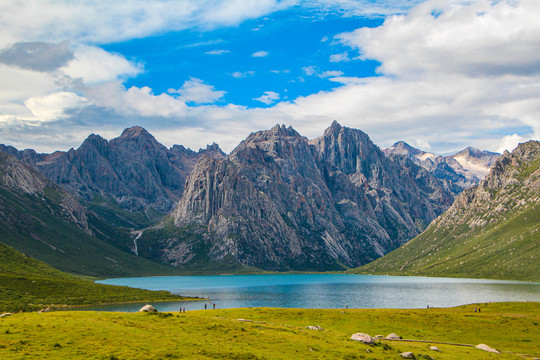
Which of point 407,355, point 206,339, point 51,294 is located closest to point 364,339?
point 407,355

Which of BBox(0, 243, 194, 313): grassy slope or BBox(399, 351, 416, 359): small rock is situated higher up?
BBox(399, 351, 416, 359): small rock

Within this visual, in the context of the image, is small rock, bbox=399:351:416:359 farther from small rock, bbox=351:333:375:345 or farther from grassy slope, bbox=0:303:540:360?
small rock, bbox=351:333:375:345

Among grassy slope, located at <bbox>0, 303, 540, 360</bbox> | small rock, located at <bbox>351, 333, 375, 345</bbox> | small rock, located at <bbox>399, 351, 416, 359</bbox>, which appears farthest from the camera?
small rock, located at <bbox>351, 333, 375, 345</bbox>

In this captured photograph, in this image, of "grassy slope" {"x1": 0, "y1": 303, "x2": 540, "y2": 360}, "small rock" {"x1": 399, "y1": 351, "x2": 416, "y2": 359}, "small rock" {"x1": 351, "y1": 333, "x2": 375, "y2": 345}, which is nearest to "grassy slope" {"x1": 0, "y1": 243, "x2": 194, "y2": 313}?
"grassy slope" {"x1": 0, "y1": 303, "x2": 540, "y2": 360}

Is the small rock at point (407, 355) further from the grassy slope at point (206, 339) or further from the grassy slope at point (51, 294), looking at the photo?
the grassy slope at point (51, 294)

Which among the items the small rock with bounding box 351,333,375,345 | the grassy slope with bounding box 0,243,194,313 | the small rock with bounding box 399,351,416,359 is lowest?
the grassy slope with bounding box 0,243,194,313

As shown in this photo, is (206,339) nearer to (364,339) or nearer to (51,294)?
(364,339)

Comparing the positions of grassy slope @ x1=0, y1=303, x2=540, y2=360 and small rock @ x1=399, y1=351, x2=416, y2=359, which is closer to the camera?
grassy slope @ x1=0, y1=303, x2=540, y2=360

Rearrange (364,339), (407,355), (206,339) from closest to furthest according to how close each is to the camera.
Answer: (407,355)
(206,339)
(364,339)

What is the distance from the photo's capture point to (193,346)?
45.9 metres

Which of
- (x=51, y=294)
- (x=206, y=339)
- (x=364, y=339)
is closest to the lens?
(x=206, y=339)

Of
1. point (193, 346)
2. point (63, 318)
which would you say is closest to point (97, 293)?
point (63, 318)

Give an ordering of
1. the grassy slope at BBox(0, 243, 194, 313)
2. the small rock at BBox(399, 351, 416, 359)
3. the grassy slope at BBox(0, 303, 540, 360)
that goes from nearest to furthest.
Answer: the grassy slope at BBox(0, 303, 540, 360) → the small rock at BBox(399, 351, 416, 359) → the grassy slope at BBox(0, 243, 194, 313)

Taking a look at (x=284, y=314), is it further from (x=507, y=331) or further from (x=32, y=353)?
(x=32, y=353)
